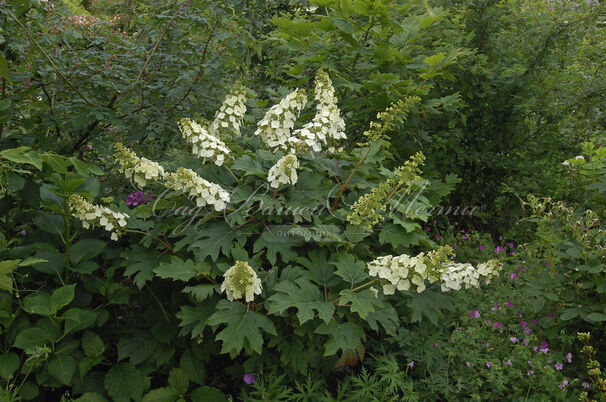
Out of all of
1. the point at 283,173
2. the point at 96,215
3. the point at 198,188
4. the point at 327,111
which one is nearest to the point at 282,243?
the point at 283,173

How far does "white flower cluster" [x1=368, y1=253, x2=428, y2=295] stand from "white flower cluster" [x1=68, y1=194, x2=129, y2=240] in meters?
1.26

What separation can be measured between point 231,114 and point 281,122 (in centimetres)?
33

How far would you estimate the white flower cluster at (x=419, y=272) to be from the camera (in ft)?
6.18

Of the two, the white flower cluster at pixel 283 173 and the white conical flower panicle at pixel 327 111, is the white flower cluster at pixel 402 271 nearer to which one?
the white flower cluster at pixel 283 173

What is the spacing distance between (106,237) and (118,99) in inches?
38.3

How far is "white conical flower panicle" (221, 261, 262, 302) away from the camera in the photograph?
1834 millimetres

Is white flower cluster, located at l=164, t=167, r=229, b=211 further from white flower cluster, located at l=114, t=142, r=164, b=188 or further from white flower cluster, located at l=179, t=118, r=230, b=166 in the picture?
white flower cluster, located at l=179, t=118, r=230, b=166


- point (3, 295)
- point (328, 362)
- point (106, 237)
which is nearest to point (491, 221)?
point (328, 362)

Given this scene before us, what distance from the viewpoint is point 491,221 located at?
4.30 meters

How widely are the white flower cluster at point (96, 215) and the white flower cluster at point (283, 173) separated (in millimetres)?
779

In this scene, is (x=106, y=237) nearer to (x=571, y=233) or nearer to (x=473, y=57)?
(x=571, y=233)

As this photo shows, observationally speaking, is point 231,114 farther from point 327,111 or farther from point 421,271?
point 421,271

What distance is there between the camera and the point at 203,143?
7.38 ft

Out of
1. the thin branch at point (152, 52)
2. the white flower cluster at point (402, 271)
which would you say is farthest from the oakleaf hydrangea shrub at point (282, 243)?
A: the thin branch at point (152, 52)
